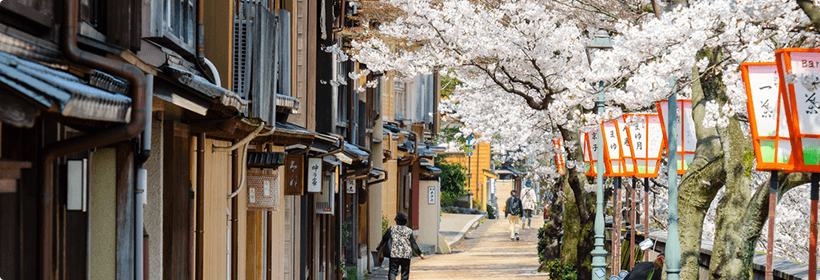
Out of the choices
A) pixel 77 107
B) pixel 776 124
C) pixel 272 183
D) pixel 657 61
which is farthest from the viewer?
pixel 272 183

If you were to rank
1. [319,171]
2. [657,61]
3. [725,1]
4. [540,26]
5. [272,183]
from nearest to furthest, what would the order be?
[725,1] → [657,61] → [272,183] → [540,26] → [319,171]

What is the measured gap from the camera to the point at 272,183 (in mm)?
11781

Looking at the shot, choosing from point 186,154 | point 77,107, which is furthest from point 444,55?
Answer: point 77,107

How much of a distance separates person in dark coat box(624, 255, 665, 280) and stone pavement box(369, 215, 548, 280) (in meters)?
9.19

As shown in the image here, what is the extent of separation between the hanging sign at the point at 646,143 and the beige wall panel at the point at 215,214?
6587 millimetres

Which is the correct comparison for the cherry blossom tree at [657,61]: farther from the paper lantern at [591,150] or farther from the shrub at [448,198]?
the shrub at [448,198]

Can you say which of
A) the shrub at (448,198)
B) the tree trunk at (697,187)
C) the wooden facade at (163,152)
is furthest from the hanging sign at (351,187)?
the shrub at (448,198)

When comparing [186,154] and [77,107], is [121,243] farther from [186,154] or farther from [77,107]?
[186,154]

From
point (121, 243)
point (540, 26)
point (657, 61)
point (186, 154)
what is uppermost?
point (540, 26)

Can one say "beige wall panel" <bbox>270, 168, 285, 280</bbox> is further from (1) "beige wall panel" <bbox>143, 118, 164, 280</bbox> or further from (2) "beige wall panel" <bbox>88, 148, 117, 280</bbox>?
(2) "beige wall panel" <bbox>88, 148, 117, 280</bbox>

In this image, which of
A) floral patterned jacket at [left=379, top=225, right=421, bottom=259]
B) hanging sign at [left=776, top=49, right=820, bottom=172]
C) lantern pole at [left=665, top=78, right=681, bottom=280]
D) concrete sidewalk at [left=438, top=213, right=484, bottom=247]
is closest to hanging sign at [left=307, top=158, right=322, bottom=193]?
floral patterned jacket at [left=379, top=225, right=421, bottom=259]

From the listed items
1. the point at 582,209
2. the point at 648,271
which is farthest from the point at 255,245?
the point at 582,209

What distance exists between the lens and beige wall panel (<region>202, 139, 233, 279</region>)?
9.26 metres

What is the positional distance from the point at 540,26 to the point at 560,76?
1.83 m
